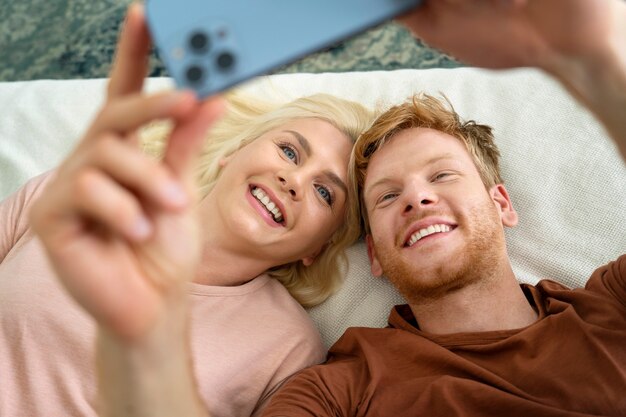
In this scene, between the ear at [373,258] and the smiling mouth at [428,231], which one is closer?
the smiling mouth at [428,231]

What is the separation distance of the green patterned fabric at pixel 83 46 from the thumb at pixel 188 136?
1462 mm

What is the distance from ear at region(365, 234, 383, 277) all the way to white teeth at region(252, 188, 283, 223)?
21cm

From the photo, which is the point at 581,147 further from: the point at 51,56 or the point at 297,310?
the point at 51,56

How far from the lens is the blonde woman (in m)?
0.51

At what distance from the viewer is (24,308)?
107 centimetres

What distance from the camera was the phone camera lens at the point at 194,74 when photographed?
57 cm

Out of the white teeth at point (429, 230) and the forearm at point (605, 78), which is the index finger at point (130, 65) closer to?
the forearm at point (605, 78)

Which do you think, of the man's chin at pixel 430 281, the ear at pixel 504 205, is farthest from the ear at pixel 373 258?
the ear at pixel 504 205

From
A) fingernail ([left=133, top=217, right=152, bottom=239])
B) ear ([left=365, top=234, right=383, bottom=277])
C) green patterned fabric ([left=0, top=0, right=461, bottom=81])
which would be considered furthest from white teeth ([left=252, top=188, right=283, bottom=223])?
green patterned fabric ([left=0, top=0, right=461, bottom=81])

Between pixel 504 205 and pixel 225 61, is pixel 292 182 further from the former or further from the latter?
pixel 225 61

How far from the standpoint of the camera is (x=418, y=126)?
1281 mm

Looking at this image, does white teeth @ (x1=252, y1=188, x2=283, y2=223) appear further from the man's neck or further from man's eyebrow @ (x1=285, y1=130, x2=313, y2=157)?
the man's neck

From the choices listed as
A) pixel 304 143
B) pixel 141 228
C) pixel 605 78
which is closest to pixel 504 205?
pixel 304 143

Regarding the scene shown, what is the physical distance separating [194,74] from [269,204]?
2.12 feet
